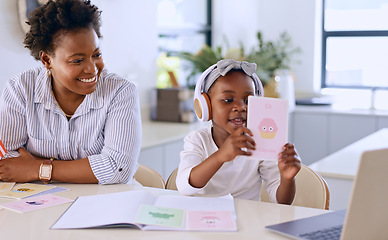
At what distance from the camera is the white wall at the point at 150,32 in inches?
101

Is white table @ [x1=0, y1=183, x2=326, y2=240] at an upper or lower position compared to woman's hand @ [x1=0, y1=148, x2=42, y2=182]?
lower

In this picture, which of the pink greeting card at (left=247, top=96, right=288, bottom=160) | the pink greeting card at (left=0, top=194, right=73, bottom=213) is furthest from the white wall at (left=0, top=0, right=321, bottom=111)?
the pink greeting card at (left=247, top=96, right=288, bottom=160)

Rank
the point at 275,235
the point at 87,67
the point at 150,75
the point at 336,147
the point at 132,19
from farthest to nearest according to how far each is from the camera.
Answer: the point at 336,147, the point at 150,75, the point at 132,19, the point at 87,67, the point at 275,235

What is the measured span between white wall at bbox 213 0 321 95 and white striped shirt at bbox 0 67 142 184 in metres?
3.08

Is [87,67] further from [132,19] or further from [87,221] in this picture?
[132,19]

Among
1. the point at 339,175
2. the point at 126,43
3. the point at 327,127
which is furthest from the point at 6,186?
the point at 327,127

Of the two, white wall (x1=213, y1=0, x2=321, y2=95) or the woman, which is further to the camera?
white wall (x1=213, y1=0, x2=321, y2=95)

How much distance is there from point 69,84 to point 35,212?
22.4 inches

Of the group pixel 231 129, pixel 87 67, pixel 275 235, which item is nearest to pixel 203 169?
pixel 231 129

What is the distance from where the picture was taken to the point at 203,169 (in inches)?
58.5

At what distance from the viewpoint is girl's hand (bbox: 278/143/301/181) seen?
1352 mm

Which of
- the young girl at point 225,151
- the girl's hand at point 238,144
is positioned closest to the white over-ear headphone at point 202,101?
the young girl at point 225,151

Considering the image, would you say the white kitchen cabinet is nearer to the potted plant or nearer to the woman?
the potted plant

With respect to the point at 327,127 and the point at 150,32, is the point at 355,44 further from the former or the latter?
the point at 150,32
